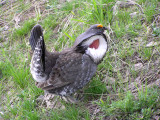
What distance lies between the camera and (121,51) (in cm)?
361

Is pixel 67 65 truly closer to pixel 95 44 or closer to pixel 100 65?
pixel 95 44

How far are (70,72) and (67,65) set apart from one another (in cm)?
10

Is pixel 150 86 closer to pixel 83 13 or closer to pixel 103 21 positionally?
pixel 103 21

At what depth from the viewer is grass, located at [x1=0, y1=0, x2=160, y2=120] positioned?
272 centimetres

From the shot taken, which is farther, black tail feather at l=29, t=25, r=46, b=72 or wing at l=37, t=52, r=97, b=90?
wing at l=37, t=52, r=97, b=90

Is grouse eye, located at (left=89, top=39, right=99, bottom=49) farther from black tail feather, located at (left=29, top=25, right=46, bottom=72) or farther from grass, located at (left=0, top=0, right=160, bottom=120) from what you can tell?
black tail feather, located at (left=29, top=25, right=46, bottom=72)

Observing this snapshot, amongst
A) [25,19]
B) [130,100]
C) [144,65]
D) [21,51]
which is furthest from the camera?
[25,19]

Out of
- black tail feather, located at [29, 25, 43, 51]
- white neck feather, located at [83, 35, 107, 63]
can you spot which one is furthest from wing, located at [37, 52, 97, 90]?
black tail feather, located at [29, 25, 43, 51]

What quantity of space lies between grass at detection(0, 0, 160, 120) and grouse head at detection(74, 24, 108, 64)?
0.34 m

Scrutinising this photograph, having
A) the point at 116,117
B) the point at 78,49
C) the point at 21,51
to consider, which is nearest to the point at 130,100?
the point at 116,117

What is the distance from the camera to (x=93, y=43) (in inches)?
128

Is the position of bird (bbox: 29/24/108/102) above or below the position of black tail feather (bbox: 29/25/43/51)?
below

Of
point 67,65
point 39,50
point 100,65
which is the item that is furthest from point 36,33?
point 100,65

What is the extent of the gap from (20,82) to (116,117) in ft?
5.93
